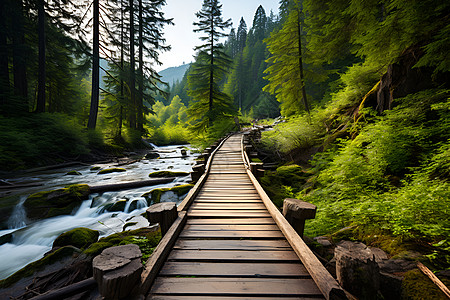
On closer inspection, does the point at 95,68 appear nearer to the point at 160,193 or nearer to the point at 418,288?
the point at 160,193

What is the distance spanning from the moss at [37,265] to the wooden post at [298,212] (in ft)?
15.8

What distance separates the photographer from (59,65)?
19.3 m

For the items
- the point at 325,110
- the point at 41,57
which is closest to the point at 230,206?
the point at 325,110

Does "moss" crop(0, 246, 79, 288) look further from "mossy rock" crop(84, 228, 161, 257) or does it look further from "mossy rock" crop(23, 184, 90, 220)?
"mossy rock" crop(23, 184, 90, 220)

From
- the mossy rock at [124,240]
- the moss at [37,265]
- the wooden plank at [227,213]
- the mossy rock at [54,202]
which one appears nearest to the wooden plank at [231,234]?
the wooden plank at [227,213]

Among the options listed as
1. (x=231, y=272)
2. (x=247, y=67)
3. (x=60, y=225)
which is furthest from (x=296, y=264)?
(x=247, y=67)

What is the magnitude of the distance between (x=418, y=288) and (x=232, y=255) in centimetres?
222

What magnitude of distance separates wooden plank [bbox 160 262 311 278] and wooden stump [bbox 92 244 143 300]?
2.15 ft

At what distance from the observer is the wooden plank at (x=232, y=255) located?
2576 mm

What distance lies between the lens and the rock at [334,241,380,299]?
66.5 inches

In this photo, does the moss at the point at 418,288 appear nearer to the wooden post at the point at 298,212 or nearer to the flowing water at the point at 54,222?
the wooden post at the point at 298,212

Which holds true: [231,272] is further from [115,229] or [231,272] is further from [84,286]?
[115,229]

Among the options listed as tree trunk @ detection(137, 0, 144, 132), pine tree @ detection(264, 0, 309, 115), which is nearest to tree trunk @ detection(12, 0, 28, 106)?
tree trunk @ detection(137, 0, 144, 132)

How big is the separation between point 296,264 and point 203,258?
4.31 ft
